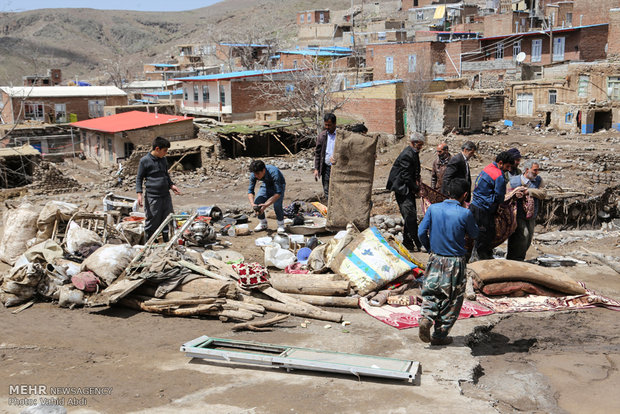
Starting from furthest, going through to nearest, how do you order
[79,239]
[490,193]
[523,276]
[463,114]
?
1. [463,114]
2. [79,239]
3. [490,193]
4. [523,276]

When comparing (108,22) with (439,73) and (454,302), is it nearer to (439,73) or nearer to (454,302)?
(439,73)

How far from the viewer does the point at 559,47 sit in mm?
40531

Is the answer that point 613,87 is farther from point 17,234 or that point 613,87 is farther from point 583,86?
point 17,234

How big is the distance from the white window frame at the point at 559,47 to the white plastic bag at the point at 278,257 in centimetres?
3808

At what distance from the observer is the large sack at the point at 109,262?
22.7ft

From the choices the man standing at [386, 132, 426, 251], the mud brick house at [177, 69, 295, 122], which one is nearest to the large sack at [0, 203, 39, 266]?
the man standing at [386, 132, 426, 251]

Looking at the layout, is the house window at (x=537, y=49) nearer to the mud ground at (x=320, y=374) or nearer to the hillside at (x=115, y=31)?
the mud ground at (x=320, y=374)

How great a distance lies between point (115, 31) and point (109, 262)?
11145 centimetres

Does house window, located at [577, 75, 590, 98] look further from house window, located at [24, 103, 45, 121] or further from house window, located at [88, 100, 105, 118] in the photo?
house window, located at [24, 103, 45, 121]

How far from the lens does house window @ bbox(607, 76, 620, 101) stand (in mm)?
30641

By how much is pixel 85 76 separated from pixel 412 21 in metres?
48.3

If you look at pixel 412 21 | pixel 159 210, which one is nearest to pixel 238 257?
pixel 159 210

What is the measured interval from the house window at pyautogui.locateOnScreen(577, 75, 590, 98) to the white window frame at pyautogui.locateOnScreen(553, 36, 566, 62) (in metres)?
9.70

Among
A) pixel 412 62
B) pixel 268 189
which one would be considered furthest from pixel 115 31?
pixel 268 189
